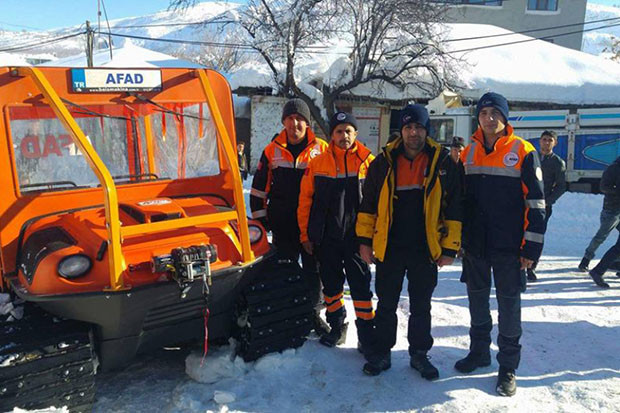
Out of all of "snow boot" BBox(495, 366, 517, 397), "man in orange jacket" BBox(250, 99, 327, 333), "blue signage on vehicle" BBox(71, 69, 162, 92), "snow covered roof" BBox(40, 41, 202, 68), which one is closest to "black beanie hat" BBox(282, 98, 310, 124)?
"man in orange jacket" BBox(250, 99, 327, 333)

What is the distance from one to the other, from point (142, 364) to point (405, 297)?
2.81 meters

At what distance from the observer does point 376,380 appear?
3.60m

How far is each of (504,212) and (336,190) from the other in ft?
4.01

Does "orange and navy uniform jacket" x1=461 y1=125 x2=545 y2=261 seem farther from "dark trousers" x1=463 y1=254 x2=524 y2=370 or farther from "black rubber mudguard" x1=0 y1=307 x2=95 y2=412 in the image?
"black rubber mudguard" x1=0 y1=307 x2=95 y2=412

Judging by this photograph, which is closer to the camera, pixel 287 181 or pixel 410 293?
pixel 410 293

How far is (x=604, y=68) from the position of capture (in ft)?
67.8

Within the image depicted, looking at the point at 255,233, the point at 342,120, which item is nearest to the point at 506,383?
the point at 255,233

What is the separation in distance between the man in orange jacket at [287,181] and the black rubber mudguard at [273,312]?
1.42ft

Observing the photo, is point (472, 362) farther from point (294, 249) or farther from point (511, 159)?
point (294, 249)

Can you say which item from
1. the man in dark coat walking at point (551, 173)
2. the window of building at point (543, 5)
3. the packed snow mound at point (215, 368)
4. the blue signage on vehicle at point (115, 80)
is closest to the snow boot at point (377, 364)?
the packed snow mound at point (215, 368)

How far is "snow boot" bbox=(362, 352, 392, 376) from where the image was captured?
3.65 metres

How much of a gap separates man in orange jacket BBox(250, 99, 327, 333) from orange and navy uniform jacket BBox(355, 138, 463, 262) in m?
0.77

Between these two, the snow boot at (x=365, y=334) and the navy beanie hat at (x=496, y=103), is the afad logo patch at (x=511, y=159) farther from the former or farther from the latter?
the snow boot at (x=365, y=334)

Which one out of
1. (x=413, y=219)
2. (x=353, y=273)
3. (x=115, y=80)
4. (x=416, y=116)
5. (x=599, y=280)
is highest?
(x=115, y=80)
